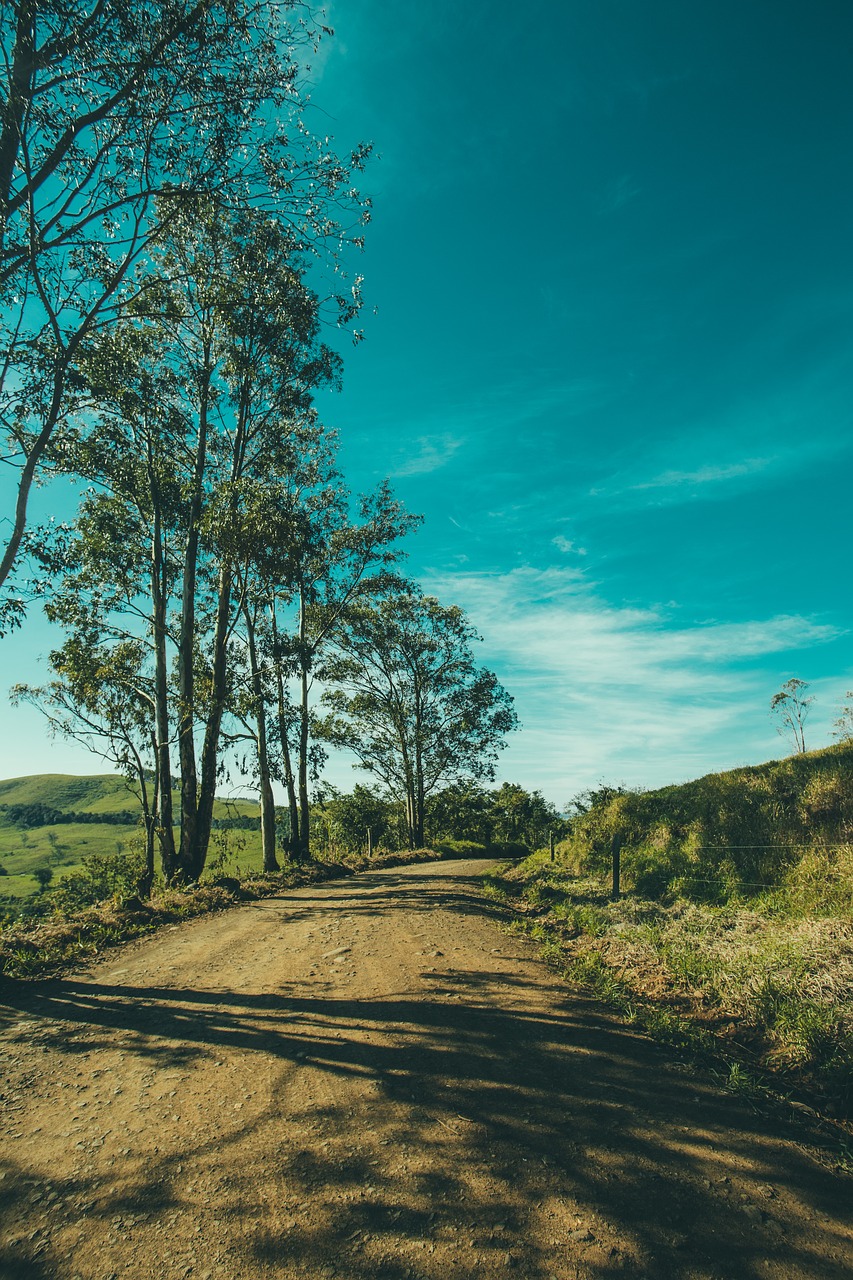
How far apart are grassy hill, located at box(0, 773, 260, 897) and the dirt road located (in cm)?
5038

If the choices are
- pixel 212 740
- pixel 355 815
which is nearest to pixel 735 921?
pixel 212 740

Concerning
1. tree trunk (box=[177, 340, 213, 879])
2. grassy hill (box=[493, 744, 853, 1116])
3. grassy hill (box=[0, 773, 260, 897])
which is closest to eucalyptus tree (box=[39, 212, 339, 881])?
tree trunk (box=[177, 340, 213, 879])

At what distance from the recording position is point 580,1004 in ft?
21.2

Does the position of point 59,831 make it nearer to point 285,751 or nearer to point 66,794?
point 66,794

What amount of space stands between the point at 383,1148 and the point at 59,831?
166 m

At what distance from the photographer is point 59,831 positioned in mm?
140625

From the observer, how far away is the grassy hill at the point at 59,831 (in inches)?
3580

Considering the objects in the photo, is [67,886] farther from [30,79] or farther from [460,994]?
[30,79]

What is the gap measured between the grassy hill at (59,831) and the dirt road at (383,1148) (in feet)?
165

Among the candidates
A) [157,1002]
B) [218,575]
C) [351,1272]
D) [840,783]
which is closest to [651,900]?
[840,783]

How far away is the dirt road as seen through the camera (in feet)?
9.98

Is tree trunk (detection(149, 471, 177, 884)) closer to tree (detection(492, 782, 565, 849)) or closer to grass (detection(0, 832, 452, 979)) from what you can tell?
grass (detection(0, 832, 452, 979))

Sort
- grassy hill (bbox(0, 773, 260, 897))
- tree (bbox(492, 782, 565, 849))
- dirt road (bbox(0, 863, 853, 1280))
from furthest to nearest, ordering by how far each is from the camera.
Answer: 1. grassy hill (bbox(0, 773, 260, 897))
2. tree (bbox(492, 782, 565, 849))
3. dirt road (bbox(0, 863, 853, 1280))

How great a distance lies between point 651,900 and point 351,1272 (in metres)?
8.62
